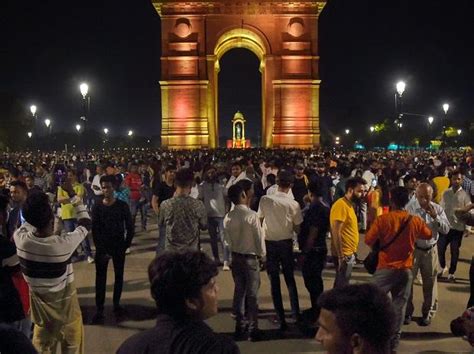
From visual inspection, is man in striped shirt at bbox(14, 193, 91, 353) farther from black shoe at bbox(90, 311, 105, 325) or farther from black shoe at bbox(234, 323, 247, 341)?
black shoe at bbox(90, 311, 105, 325)

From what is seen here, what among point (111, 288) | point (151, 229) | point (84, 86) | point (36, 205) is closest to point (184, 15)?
point (84, 86)

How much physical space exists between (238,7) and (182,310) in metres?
54.1

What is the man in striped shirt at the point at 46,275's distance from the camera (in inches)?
221

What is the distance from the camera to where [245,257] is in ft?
26.9

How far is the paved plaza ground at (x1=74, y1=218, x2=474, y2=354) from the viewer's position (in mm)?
7793

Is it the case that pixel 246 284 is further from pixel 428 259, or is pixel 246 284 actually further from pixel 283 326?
pixel 428 259

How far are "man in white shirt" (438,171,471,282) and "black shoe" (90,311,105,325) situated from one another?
599cm

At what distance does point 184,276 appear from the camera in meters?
3.14

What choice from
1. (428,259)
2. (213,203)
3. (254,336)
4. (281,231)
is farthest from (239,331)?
(213,203)

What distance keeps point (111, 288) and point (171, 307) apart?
823 centimetres

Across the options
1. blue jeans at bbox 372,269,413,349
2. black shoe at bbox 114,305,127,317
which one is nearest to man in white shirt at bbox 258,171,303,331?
blue jeans at bbox 372,269,413,349

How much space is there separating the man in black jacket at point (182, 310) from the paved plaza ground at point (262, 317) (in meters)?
4.66

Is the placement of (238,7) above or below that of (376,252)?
above

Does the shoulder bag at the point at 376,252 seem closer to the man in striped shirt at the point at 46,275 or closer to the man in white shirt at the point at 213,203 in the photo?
the man in striped shirt at the point at 46,275
